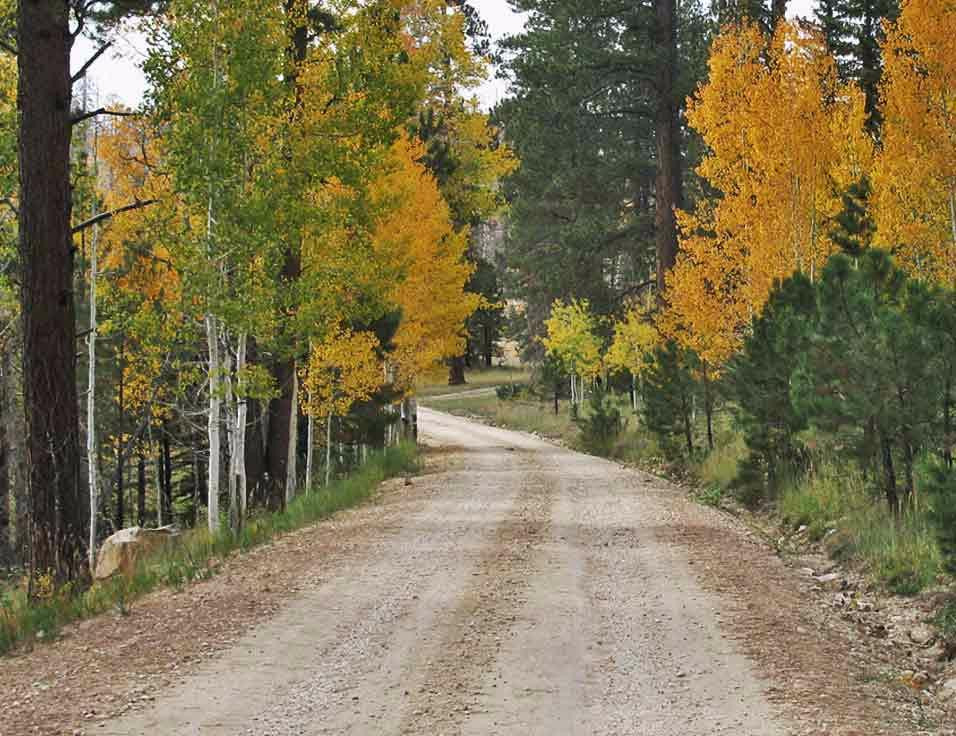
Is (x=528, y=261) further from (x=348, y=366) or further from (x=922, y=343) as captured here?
(x=922, y=343)

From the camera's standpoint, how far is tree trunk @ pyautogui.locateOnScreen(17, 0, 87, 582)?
998 centimetres

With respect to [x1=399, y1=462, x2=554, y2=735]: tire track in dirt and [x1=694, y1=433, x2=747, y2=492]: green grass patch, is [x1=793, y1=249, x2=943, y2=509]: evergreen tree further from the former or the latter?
[x1=694, y1=433, x2=747, y2=492]: green grass patch

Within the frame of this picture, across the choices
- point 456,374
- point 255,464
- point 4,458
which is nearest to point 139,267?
point 4,458

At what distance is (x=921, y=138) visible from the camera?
20.0 metres

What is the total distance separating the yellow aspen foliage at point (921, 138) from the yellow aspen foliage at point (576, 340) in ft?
63.1

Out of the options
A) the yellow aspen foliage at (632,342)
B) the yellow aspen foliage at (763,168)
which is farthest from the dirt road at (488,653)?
the yellow aspen foliage at (632,342)

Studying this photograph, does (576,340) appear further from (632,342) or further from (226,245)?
(226,245)

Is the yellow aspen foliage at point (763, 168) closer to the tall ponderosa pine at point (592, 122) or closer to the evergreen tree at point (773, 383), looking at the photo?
the tall ponderosa pine at point (592, 122)

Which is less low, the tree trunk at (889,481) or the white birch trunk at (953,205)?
the white birch trunk at (953,205)

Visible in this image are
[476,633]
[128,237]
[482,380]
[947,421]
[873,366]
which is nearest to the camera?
[476,633]

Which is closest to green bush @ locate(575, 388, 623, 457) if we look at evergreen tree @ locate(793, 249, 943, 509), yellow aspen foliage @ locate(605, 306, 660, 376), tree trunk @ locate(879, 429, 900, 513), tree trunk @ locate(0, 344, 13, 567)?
yellow aspen foliage @ locate(605, 306, 660, 376)

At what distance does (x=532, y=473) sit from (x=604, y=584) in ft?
40.1

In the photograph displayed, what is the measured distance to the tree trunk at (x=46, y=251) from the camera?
9977mm

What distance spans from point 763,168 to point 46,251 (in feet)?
52.1
